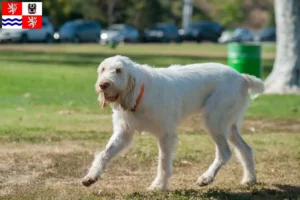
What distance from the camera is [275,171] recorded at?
10.7m

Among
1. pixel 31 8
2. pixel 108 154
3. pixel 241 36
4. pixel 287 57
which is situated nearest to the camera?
pixel 108 154

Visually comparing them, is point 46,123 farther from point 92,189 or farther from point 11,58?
point 11,58

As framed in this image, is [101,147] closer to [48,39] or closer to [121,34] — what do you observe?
[48,39]

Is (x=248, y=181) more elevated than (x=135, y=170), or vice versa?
(x=248, y=181)

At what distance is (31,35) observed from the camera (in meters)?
58.6

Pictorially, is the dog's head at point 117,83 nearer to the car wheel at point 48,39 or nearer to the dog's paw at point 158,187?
the dog's paw at point 158,187

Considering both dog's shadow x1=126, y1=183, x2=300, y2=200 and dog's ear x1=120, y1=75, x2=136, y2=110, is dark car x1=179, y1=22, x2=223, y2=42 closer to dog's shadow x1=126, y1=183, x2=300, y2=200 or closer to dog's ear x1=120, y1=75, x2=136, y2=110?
dog's shadow x1=126, y1=183, x2=300, y2=200

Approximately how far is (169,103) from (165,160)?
0.66 m

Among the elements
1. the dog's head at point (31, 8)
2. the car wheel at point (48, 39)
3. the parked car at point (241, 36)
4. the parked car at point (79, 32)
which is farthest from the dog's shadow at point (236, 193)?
the parked car at point (241, 36)

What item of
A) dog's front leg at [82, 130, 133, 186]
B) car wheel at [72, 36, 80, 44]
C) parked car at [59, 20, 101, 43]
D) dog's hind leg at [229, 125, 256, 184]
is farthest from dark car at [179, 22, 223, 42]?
dog's front leg at [82, 130, 133, 186]

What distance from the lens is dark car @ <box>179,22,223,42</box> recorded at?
→ 2916 inches

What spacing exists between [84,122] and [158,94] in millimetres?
6332

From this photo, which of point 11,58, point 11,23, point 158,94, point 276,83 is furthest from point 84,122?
point 11,58

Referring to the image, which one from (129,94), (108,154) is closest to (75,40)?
(108,154)
